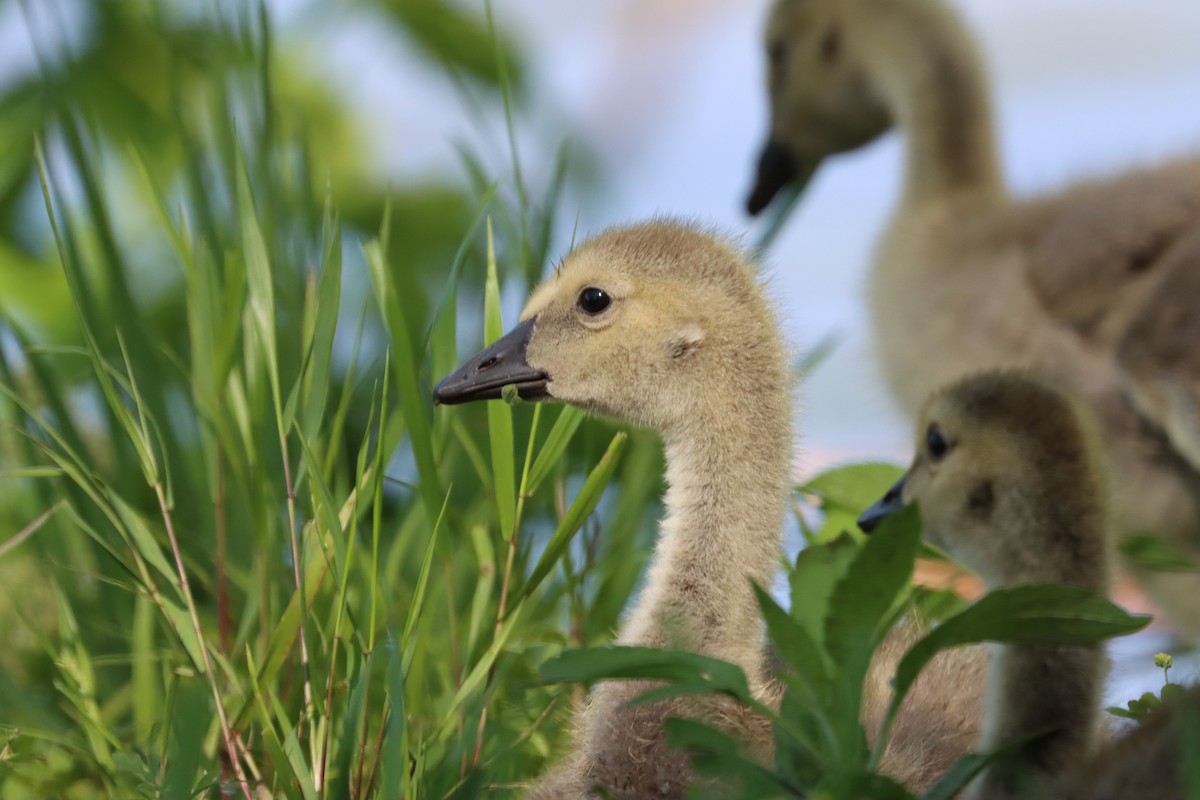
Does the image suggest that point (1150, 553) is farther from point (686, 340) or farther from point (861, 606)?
point (861, 606)

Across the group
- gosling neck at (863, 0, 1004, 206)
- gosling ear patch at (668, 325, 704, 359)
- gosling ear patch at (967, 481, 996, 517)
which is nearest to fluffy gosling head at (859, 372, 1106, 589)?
gosling ear patch at (967, 481, 996, 517)

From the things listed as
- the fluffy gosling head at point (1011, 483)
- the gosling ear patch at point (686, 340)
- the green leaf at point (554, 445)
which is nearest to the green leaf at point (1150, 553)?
the fluffy gosling head at point (1011, 483)

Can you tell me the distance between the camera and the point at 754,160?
4508 mm

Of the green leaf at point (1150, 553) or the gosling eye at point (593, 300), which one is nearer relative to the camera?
the gosling eye at point (593, 300)

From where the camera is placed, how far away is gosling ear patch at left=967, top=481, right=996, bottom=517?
5.87 ft

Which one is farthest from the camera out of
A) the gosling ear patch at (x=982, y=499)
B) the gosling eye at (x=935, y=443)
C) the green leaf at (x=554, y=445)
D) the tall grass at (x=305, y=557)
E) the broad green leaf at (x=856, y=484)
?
the broad green leaf at (x=856, y=484)

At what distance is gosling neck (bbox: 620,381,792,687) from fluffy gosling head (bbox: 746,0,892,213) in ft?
8.86

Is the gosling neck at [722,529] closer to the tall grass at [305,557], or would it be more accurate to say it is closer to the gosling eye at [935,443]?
the tall grass at [305,557]

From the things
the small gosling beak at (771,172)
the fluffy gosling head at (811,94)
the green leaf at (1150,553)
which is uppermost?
the fluffy gosling head at (811,94)

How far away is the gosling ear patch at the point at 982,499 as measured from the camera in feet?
5.87

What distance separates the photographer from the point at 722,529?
1662mm

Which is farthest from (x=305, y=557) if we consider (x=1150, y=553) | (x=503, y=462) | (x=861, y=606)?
(x=1150, y=553)

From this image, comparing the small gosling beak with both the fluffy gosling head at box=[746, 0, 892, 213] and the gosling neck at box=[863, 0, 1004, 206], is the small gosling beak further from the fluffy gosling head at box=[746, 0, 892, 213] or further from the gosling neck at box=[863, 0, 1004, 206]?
the gosling neck at box=[863, 0, 1004, 206]

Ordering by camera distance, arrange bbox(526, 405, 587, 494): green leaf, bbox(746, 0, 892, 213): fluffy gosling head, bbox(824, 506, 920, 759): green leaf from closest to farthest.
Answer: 1. bbox(824, 506, 920, 759): green leaf
2. bbox(526, 405, 587, 494): green leaf
3. bbox(746, 0, 892, 213): fluffy gosling head
